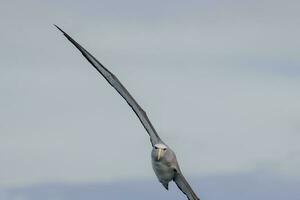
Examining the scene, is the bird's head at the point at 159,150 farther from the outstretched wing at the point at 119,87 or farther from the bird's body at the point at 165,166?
the outstretched wing at the point at 119,87

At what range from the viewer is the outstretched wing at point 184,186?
59625mm

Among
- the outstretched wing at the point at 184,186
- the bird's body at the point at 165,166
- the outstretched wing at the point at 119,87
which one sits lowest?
the bird's body at the point at 165,166

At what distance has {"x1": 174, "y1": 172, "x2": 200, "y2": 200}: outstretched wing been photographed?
5962 centimetres

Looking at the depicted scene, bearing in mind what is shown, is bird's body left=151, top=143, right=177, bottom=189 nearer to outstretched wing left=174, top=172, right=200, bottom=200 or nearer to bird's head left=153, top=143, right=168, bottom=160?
bird's head left=153, top=143, right=168, bottom=160

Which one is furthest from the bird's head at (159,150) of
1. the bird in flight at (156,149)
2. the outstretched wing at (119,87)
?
the outstretched wing at (119,87)

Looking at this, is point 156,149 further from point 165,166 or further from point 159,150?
point 165,166

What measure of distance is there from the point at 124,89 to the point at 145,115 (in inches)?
70.0

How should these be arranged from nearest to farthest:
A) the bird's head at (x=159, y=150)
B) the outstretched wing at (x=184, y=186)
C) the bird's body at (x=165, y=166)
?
1. the bird's head at (x=159, y=150)
2. the bird's body at (x=165, y=166)
3. the outstretched wing at (x=184, y=186)

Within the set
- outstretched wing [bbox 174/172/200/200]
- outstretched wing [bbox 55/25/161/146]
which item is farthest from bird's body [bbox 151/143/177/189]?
outstretched wing [bbox 55/25/161/146]

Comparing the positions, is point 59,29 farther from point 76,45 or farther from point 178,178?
point 178,178

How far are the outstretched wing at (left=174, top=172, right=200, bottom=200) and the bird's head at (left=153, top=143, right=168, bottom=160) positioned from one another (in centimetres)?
242

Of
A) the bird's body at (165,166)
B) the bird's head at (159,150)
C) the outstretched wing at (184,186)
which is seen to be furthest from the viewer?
the outstretched wing at (184,186)

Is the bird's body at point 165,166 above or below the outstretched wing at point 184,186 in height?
below

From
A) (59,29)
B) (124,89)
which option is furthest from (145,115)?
(59,29)
